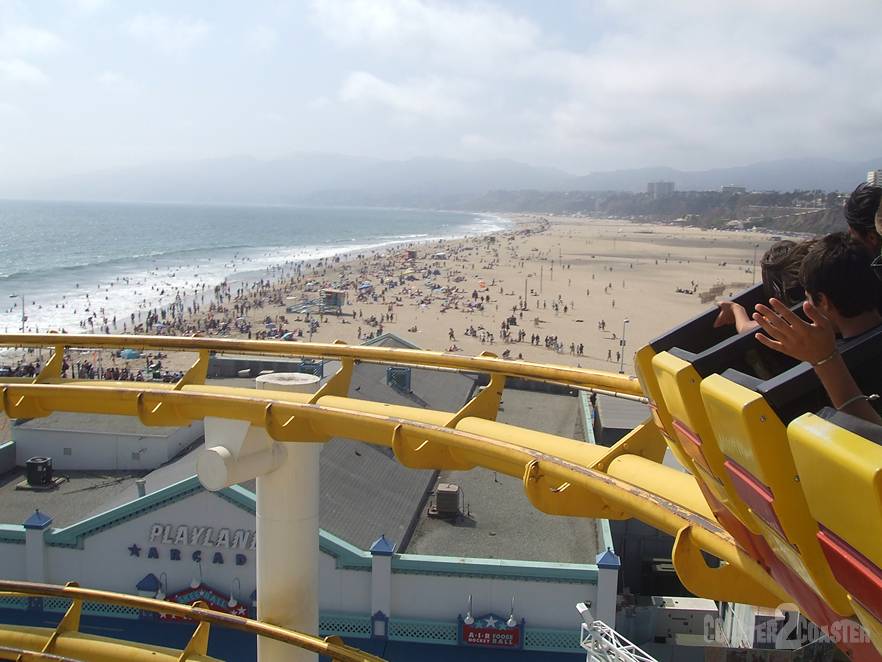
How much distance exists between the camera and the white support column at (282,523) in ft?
14.0

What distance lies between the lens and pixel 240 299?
5516 centimetres

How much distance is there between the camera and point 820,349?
1.72 metres

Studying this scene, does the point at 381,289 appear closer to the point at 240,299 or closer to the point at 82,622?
the point at 240,299

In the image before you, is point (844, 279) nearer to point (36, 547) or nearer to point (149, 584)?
point (149, 584)

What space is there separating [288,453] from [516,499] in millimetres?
7875

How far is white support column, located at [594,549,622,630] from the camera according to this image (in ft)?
30.4

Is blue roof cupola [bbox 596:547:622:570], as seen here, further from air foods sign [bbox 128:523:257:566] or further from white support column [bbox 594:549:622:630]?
air foods sign [bbox 128:523:257:566]

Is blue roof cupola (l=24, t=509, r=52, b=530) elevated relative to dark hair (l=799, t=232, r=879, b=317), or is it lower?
lower

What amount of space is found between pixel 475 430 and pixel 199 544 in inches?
292

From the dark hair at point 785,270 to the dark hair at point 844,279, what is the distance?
0.93ft

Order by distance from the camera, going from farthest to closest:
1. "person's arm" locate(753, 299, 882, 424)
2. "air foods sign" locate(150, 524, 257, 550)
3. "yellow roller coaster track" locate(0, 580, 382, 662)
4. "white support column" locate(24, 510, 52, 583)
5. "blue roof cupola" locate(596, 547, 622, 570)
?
"white support column" locate(24, 510, 52, 583), "air foods sign" locate(150, 524, 257, 550), "blue roof cupola" locate(596, 547, 622, 570), "yellow roller coaster track" locate(0, 580, 382, 662), "person's arm" locate(753, 299, 882, 424)

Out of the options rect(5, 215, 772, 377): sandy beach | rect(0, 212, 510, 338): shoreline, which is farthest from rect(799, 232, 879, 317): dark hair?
rect(0, 212, 510, 338): shoreline

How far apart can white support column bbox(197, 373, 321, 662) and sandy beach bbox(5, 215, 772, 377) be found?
26593 millimetres

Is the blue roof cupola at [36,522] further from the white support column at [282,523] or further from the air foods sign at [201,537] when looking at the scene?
the white support column at [282,523]
